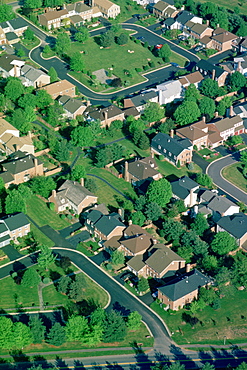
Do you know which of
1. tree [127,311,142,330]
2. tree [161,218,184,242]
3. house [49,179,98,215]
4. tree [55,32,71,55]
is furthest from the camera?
tree [55,32,71,55]

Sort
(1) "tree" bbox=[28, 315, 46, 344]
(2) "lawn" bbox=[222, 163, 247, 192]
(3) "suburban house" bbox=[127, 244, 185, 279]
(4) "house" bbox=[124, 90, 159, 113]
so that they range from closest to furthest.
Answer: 1. (1) "tree" bbox=[28, 315, 46, 344]
2. (3) "suburban house" bbox=[127, 244, 185, 279]
3. (2) "lawn" bbox=[222, 163, 247, 192]
4. (4) "house" bbox=[124, 90, 159, 113]

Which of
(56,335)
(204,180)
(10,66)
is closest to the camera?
(56,335)

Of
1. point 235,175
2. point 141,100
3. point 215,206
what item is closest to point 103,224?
point 215,206

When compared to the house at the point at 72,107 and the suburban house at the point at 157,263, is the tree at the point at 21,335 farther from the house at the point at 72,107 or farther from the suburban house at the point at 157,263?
the house at the point at 72,107

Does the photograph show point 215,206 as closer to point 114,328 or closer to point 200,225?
point 200,225

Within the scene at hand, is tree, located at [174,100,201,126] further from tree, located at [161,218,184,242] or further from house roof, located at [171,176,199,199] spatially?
tree, located at [161,218,184,242]

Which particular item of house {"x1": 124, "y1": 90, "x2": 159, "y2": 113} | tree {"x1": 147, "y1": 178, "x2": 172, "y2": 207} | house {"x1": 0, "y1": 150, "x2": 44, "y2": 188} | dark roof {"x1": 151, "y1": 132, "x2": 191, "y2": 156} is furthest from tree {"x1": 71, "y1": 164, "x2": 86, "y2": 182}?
house {"x1": 124, "y1": 90, "x2": 159, "y2": 113}
